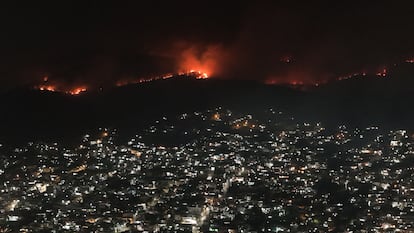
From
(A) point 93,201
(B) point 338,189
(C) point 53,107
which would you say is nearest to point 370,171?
(B) point 338,189

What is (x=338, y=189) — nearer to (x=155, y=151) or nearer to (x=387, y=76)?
(x=155, y=151)

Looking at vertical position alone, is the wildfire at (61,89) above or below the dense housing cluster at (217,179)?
above

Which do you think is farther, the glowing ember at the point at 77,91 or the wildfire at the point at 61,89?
the glowing ember at the point at 77,91

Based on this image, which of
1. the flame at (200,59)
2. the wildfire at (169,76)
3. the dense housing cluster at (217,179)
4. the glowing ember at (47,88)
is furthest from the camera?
the flame at (200,59)

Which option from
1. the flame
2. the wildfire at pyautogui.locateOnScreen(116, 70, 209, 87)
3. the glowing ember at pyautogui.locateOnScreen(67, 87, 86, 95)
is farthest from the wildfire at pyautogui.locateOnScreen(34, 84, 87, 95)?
the flame

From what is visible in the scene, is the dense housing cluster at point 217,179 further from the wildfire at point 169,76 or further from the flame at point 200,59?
the flame at point 200,59

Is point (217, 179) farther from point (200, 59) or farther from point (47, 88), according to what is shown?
point (47, 88)

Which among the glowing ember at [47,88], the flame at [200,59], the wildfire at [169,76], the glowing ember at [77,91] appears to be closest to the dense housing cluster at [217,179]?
the wildfire at [169,76]

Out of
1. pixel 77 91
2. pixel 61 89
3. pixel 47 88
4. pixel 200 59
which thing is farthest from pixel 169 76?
pixel 47 88

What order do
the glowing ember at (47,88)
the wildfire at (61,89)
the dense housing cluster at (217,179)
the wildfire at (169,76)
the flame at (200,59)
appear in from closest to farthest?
the dense housing cluster at (217,179) → the glowing ember at (47,88) → the wildfire at (61,89) → the wildfire at (169,76) → the flame at (200,59)
